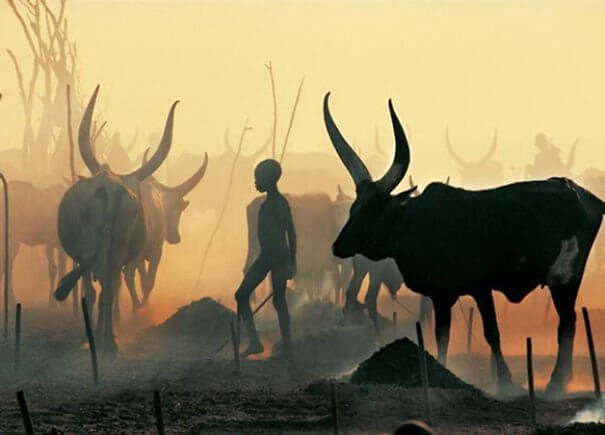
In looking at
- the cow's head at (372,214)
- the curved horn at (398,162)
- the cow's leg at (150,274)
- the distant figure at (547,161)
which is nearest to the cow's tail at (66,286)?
the cow's head at (372,214)

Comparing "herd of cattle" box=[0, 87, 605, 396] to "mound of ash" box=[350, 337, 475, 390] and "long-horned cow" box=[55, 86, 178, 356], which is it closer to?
"long-horned cow" box=[55, 86, 178, 356]

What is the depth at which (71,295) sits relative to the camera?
24.3 m

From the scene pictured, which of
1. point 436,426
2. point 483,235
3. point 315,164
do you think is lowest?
point 436,426

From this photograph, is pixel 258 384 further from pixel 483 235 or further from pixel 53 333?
pixel 53 333

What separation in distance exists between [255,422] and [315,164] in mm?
33529

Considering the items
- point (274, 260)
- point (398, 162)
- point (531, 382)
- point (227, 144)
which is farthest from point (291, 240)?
point (227, 144)

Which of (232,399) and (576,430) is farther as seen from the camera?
(232,399)

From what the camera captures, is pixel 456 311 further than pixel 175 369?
Yes

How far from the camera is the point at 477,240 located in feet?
48.7

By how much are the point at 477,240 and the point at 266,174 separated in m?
3.98

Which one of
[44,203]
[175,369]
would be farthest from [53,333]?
[44,203]

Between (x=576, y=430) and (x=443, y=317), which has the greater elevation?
(x=443, y=317)

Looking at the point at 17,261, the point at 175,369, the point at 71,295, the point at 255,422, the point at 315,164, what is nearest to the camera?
the point at 255,422

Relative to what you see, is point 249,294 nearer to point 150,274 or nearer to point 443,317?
point 443,317
